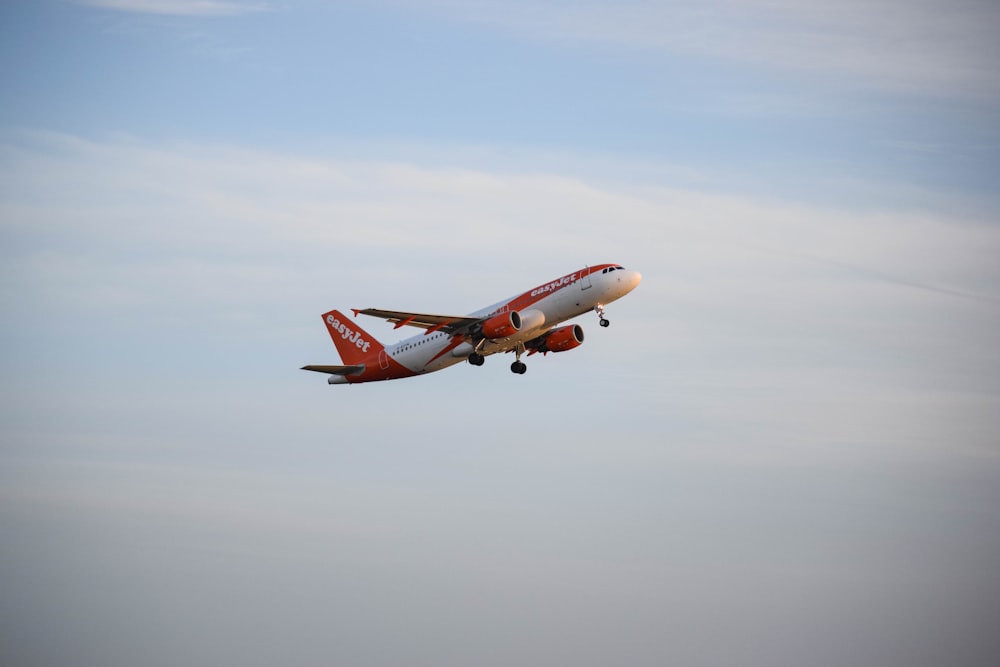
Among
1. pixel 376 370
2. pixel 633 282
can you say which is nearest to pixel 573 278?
pixel 633 282

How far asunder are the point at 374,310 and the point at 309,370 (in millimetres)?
12065

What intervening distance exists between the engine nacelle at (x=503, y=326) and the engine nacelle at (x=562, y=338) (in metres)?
7.77

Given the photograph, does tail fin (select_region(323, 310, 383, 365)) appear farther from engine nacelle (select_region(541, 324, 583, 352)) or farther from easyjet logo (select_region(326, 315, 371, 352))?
engine nacelle (select_region(541, 324, 583, 352))

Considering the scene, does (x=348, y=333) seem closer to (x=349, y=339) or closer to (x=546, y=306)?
(x=349, y=339)

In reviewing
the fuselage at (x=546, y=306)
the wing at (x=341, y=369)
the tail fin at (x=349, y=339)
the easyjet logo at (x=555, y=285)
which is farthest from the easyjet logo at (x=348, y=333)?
the easyjet logo at (x=555, y=285)

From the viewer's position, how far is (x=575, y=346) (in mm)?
100938

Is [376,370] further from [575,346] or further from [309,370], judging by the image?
[575,346]

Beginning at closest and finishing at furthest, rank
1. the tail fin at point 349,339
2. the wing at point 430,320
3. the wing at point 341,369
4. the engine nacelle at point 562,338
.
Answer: the wing at point 430,320, the engine nacelle at point 562,338, the wing at point 341,369, the tail fin at point 349,339

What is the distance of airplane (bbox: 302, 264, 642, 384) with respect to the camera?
9144cm

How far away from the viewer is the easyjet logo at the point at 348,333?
10494 cm

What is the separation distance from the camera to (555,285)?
92.8m

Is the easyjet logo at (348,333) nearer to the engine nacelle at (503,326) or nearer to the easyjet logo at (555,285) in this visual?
the engine nacelle at (503,326)

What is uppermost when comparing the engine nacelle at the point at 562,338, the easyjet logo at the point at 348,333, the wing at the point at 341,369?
the easyjet logo at the point at 348,333

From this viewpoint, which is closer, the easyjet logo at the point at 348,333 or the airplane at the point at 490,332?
the airplane at the point at 490,332
